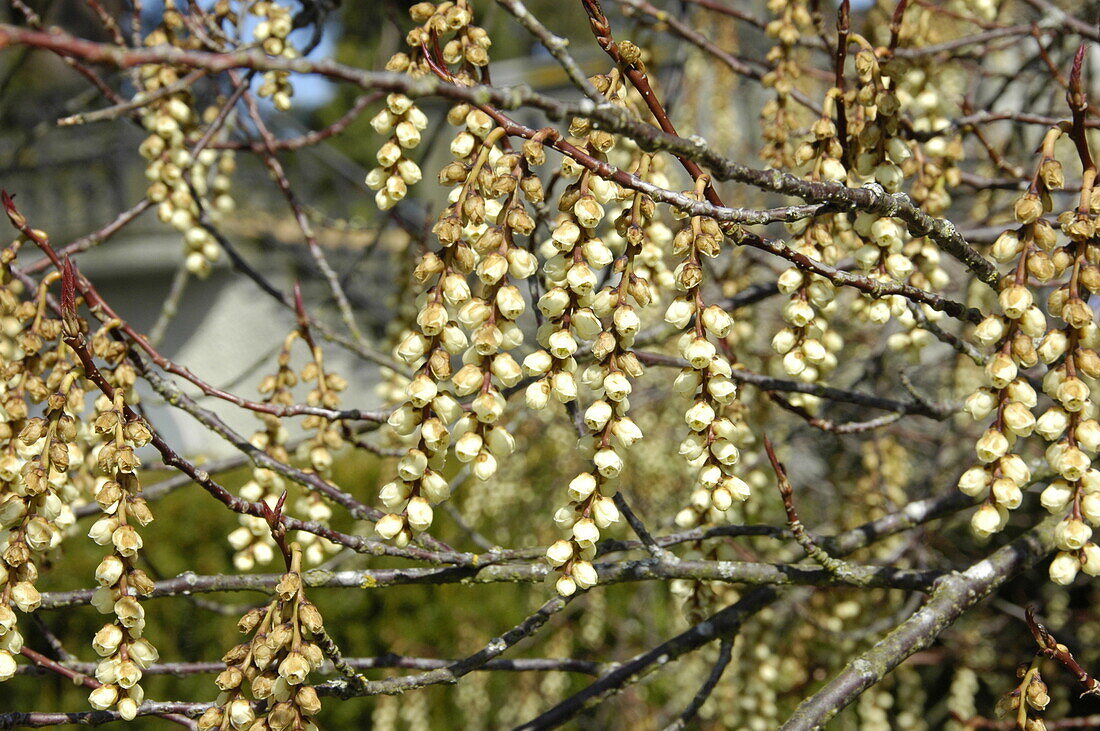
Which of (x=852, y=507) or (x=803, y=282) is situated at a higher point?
(x=852, y=507)

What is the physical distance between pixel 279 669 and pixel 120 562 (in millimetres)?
240

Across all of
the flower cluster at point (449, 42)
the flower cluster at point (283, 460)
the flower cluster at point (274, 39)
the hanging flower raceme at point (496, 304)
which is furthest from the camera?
the flower cluster at point (274, 39)

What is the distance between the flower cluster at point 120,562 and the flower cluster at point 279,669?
0.12 metres

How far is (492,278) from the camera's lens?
0.99 m

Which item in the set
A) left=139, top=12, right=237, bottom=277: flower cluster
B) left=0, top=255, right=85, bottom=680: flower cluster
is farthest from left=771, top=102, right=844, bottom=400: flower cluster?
left=139, top=12, right=237, bottom=277: flower cluster

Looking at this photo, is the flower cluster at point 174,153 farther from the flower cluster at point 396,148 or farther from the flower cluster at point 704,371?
the flower cluster at point 704,371

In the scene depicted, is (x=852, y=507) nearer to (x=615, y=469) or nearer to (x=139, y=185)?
Result: (x=615, y=469)

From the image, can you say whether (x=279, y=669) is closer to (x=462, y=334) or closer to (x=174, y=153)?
(x=462, y=334)

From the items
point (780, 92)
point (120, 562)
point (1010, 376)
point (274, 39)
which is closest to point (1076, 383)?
point (1010, 376)

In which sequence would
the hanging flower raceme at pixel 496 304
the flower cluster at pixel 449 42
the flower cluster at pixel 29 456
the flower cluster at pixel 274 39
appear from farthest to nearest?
the flower cluster at pixel 274 39, the flower cluster at pixel 449 42, the flower cluster at pixel 29 456, the hanging flower raceme at pixel 496 304

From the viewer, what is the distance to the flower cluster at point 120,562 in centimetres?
110

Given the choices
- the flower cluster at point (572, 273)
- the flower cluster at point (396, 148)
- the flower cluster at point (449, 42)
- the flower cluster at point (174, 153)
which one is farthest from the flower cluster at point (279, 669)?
the flower cluster at point (174, 153)

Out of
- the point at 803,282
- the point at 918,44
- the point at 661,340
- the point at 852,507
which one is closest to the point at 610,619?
the point at 852,507

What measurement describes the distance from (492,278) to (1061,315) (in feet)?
2.26
